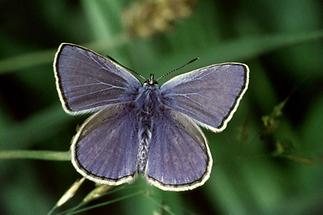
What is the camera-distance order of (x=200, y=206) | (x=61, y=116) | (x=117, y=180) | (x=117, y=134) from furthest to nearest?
1. (x=200, y=206)
2. (x=61, y=116)
3. (x=117, y=134)
4. (x=117, y=180)

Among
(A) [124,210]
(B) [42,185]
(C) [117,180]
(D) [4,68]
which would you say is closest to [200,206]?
(A) [124,210]

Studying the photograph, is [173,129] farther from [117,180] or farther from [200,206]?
[200,206]

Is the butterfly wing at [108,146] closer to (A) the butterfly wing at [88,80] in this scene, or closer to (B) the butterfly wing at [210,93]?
(A) the butterfly wing at [88,80]

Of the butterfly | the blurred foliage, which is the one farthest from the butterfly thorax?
the blurred foliage

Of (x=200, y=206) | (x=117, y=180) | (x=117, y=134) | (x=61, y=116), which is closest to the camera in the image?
(x=117, y=180)

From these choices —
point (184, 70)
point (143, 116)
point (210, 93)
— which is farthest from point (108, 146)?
point (184, 70)

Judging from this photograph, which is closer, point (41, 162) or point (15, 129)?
point (15, 129)

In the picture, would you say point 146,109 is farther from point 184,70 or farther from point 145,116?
point 184,70

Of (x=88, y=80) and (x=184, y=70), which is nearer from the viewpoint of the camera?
(x=88, y=80)

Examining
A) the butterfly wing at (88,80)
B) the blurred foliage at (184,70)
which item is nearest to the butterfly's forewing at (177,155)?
the butterfly wing at (88,80)
